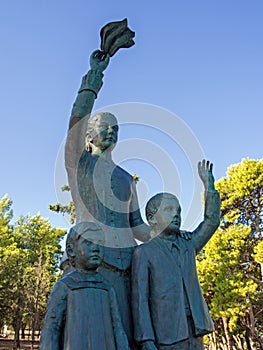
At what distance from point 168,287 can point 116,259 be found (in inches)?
17.2

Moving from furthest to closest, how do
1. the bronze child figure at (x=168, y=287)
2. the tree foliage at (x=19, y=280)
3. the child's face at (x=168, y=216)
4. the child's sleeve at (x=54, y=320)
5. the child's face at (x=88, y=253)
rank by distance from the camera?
the tree foliage at (x=19, y=280), the child's face at (x=168, y=216), the bronze child figure at (x=168, y=287), the child's face at (x=88, y=253), the child's sleeve at (x=54, y=320)

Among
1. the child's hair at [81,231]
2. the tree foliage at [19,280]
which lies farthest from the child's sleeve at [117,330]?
the tree foliage at [19,280]

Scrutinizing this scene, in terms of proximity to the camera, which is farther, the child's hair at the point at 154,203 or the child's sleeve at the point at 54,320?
the child's hair at the point at 154,203

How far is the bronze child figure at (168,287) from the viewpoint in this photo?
9.19 ft

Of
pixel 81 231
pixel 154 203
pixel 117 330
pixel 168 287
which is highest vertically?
pixel 154 203

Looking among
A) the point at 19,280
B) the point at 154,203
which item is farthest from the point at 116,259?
the point at 19,280

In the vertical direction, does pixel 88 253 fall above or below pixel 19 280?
below

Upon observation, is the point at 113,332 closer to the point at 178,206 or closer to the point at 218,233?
the point at 178,206

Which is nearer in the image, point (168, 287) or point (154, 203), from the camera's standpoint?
point (168, 287)

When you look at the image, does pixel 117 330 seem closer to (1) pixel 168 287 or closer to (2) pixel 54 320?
(2) pixel 54 320

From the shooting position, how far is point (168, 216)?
3.14 m

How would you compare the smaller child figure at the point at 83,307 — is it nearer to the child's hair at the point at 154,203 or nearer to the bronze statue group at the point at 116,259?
the bronze statue group at the point at 116,259

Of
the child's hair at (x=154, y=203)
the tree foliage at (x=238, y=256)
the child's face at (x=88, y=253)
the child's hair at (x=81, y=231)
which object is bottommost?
the child's face at (x=88, y=253)

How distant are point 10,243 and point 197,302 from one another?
107 feet
